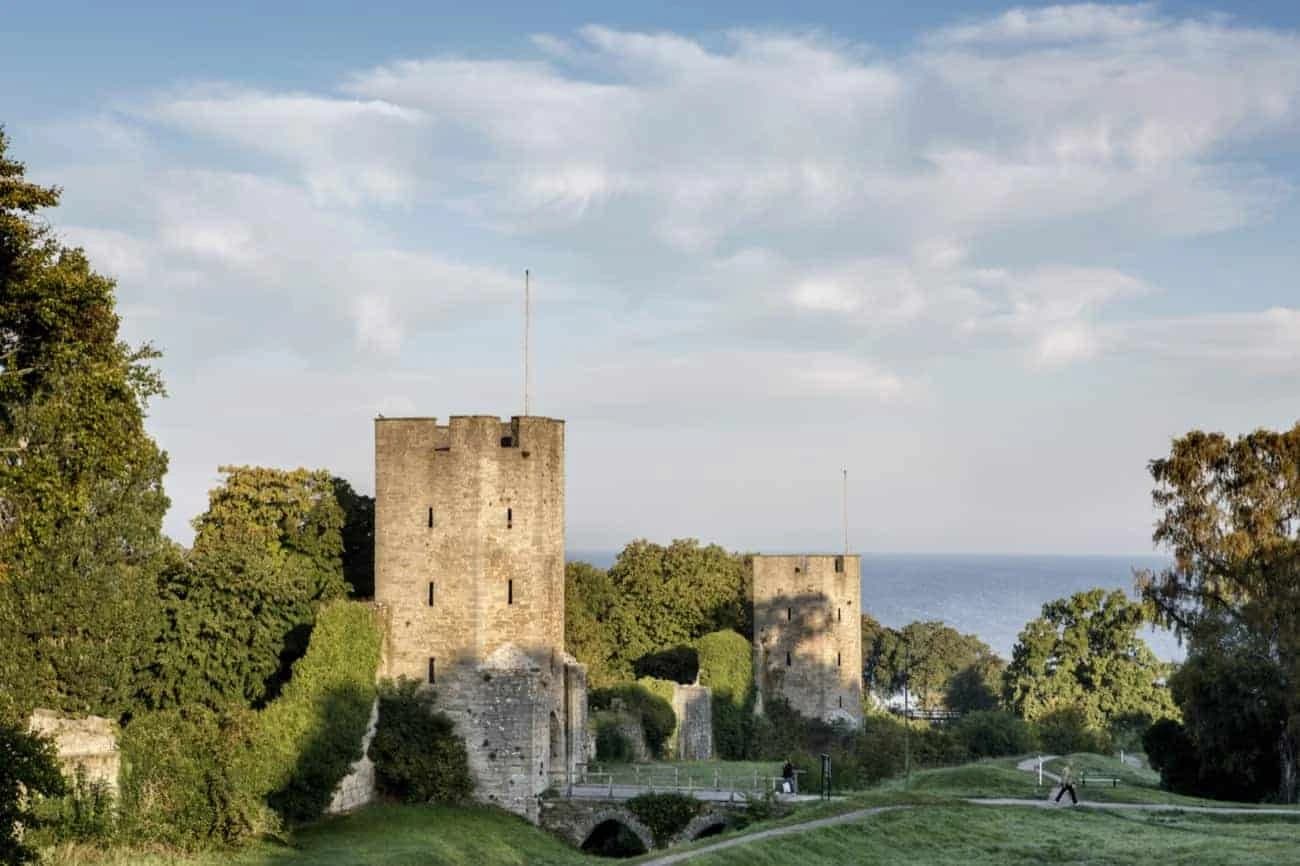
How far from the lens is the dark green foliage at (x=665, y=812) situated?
41.8 m

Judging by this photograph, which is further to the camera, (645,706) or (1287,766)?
(645,706)

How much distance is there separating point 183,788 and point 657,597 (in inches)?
1436

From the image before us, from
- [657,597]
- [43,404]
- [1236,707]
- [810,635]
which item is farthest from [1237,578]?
[43,404]

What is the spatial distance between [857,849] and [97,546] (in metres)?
19.4

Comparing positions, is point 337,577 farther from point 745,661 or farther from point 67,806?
point 745,661

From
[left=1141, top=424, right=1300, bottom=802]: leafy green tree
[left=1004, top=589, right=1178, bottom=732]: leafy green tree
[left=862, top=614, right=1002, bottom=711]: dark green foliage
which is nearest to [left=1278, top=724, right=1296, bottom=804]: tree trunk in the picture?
[left=1141, top=424, right=1300, bottom=802]: leafy green tree

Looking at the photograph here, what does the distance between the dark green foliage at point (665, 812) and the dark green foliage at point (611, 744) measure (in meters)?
10.1


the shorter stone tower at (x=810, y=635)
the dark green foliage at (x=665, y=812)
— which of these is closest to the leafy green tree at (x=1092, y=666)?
the shorter stone tower at (x=810, y=635)

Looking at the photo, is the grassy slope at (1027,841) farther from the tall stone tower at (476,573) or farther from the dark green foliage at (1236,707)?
the tall stone tower at (476,573)

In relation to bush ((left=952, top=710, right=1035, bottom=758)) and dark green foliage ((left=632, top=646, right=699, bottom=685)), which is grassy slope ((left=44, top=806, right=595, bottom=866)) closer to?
dark green foliage ((left=632, top=646, right=699, bottom=685))

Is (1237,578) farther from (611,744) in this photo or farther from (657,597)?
(657,597)

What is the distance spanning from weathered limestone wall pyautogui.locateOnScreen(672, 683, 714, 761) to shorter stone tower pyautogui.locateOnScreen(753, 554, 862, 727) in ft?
19.7

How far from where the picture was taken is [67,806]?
1308 inches

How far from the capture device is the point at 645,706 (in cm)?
5597
